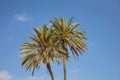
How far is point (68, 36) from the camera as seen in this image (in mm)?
55625

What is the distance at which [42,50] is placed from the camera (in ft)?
176

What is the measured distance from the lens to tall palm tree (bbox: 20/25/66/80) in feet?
172

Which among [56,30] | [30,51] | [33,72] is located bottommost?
[33,72]

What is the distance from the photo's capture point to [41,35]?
54.8 meters

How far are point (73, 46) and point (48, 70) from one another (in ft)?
21.4

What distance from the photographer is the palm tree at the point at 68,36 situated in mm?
54844

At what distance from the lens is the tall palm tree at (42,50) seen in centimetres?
5231

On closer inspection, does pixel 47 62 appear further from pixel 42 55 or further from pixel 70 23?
pixel 70 23

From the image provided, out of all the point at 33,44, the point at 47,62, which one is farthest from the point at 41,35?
the point at 47,62

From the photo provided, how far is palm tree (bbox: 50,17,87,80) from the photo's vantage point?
180ft

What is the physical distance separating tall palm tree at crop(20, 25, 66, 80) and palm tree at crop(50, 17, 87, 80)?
1.34m

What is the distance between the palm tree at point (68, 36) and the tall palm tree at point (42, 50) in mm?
1345

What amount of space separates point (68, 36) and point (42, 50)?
5825 millimetres

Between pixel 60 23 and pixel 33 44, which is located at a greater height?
pixel 60 23
